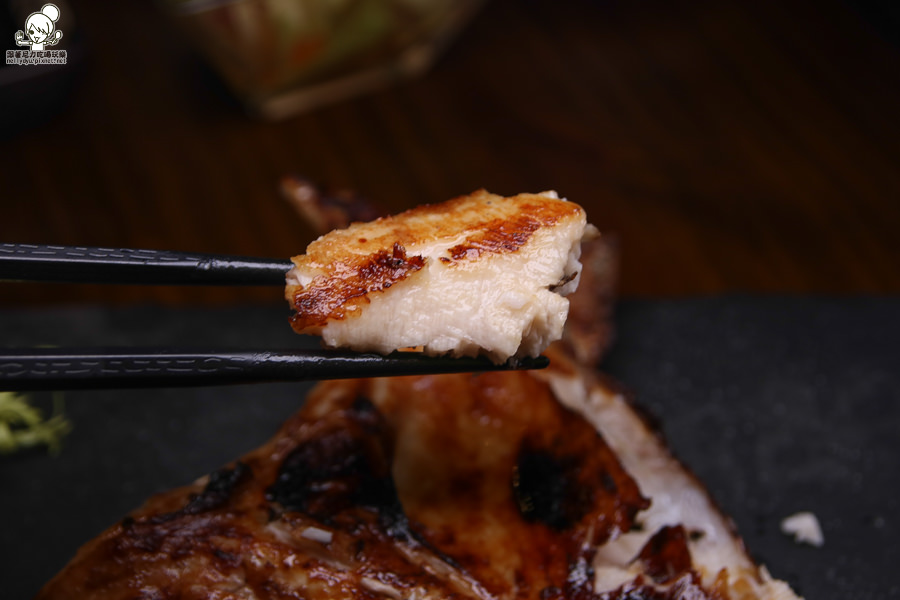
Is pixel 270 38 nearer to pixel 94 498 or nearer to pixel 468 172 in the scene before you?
pixel 468 172

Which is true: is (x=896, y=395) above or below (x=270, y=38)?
below

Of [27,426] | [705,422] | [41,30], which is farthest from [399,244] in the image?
[41,30]

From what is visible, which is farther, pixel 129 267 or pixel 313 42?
pixel 313 42

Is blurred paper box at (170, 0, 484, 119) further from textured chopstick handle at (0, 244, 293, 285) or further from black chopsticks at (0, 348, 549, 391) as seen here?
black chopsticks at (0, 348, 549, 391)

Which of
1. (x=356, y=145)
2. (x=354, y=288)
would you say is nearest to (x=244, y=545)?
(x=354, y=288)

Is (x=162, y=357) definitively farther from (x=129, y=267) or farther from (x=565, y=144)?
(x=565, y=144)
